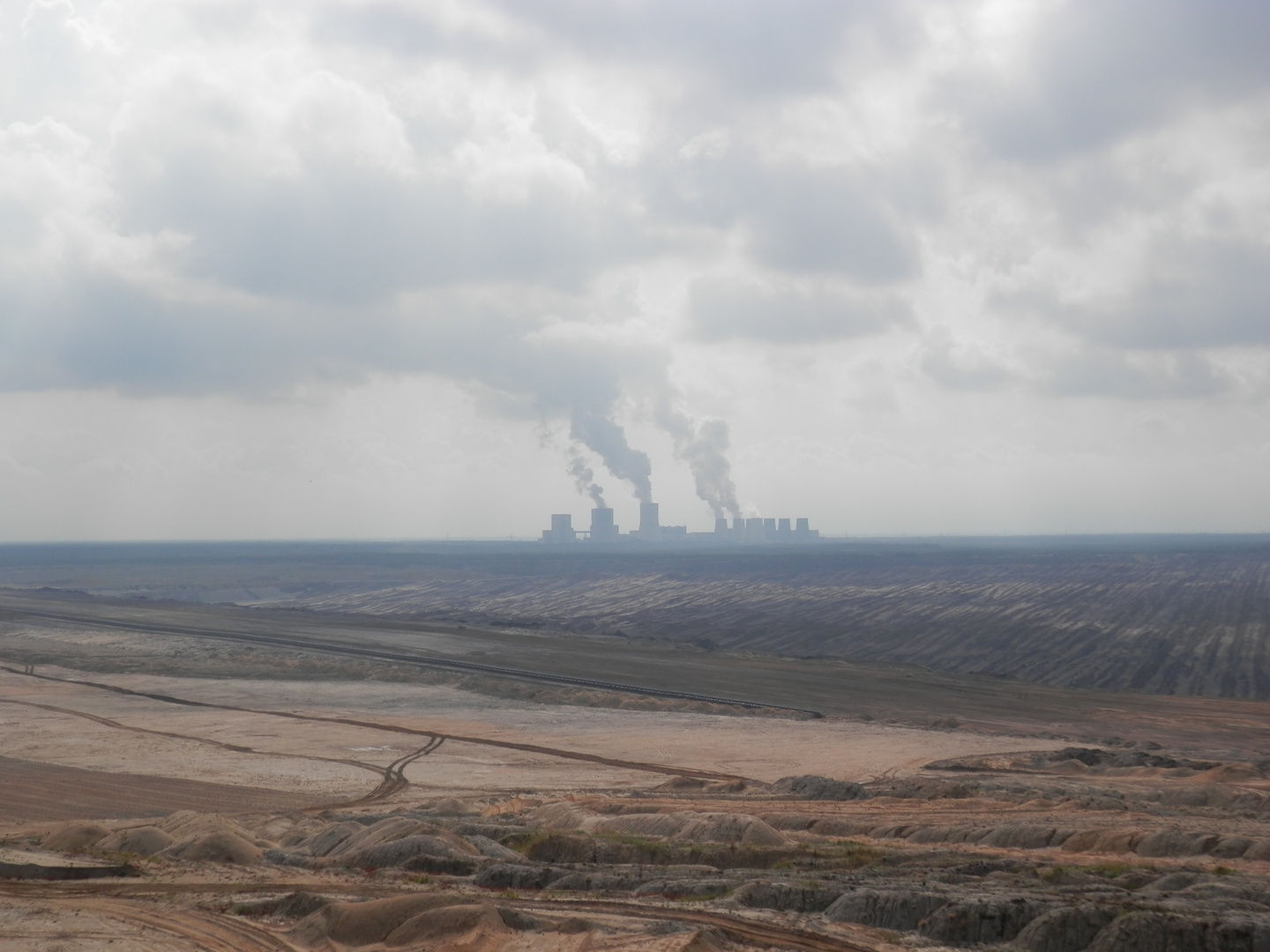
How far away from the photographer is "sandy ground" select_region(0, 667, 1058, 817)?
33.6 m

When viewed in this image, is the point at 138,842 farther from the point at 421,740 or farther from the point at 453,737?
the point at 453,737

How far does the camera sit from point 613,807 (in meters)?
25.3

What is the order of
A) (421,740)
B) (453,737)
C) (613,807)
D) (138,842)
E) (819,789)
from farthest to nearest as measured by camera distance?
1. (453,737)
2. (421,740)
3. (819,789)
4. (613,807)
5. (138,842)

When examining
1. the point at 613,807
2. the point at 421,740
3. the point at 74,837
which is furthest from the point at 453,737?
the point at 74,837

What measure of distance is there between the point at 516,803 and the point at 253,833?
7308 mm

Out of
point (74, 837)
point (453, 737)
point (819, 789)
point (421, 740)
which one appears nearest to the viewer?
point (74, 837)

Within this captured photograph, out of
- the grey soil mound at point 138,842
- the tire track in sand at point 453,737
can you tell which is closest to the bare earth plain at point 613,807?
the grey soil mound at point 138,842

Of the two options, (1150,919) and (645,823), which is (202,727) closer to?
(645,823)

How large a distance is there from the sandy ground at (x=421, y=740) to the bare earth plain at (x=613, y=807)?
8.9 inches

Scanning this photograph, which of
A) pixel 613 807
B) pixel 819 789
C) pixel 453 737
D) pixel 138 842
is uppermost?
pixel 138 842

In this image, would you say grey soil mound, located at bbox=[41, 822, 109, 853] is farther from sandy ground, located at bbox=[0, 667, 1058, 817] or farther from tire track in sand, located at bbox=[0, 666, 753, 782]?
tire track in sand, located at bbox=[0, 666, 753, 782]

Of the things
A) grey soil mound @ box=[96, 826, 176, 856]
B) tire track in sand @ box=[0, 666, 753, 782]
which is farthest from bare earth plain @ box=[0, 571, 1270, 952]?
tire track in sand @ box=[0, 666, 753, 782]

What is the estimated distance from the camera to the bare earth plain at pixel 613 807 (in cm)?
1474

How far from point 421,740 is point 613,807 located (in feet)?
56.5
